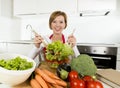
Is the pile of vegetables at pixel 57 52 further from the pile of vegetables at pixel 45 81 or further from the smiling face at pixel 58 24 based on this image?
the smiling face at pixel 58 24

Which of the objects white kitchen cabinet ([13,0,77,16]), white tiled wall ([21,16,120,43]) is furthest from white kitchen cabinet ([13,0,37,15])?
white tiled wall ([21,16,120,43])

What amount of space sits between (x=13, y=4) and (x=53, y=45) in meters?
2.21

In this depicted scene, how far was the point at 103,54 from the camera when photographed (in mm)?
2275

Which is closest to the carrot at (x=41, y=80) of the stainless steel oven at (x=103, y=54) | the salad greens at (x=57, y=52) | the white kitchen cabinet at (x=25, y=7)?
the salad greens at (x=57, y=52)

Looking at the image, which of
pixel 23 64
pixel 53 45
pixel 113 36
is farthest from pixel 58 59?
pixel 113 36

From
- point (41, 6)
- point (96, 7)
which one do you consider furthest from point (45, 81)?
point (41, 6)

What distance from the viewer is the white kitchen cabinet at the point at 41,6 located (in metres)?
2.54

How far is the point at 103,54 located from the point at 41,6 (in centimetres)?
121

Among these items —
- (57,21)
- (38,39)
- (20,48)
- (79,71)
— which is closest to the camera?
(79,71)

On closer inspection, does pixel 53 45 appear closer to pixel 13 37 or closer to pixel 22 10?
pixel 22 10

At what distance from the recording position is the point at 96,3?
242 centimetres

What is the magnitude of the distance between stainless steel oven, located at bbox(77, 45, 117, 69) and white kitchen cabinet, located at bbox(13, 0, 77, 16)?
2.05 feet

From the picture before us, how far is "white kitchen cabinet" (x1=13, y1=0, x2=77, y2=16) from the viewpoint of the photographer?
254 centimetres

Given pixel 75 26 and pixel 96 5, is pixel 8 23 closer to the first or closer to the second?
pixel 75 26
